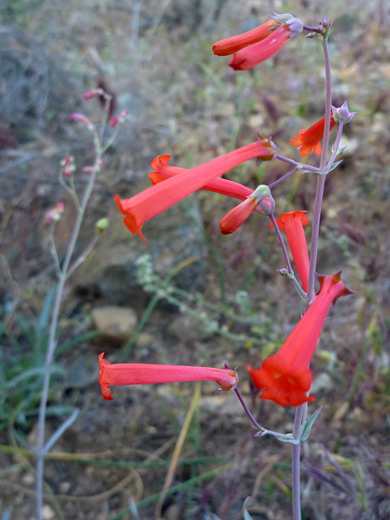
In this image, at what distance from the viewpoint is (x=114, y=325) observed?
10.6ft

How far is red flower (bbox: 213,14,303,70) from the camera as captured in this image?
1065mm

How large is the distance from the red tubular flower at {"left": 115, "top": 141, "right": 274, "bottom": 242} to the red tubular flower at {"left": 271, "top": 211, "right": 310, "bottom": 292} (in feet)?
0.82

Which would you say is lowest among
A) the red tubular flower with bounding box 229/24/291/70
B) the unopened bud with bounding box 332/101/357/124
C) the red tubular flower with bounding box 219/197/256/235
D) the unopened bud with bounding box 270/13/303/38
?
the red tubular flower with bounding box 219/197/256/235

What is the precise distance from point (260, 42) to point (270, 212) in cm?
41

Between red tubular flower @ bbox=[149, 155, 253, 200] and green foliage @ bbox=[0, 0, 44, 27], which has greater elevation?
red tubular flower @ bbox=[149, 155, 253, 200]

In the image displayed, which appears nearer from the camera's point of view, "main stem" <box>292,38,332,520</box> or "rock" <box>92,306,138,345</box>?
"main stem" <box>292,38,332,520</box>

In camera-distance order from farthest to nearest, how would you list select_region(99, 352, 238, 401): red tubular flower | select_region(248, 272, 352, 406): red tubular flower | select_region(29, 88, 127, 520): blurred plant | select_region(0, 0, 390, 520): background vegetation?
select_region(0, 0, 390, 520): background vegetation < select_region(29, 88, 127, 520): blurred plant < select_region(99, 352, 238, 401): red tubular flower < select_region(248, 272, 352, 406): red tubular flower

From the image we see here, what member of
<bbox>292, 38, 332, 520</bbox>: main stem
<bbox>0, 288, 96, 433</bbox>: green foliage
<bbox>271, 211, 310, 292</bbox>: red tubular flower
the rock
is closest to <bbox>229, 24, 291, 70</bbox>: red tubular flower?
<bbox>292, 38, 332, 520</bbox>: main stem

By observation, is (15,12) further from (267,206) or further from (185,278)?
(267,206)

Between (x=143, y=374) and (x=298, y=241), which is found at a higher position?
(x=298, y=241)

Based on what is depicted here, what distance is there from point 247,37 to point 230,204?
2709mm

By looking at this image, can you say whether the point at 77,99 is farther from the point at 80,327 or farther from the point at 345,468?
the point at 345,468

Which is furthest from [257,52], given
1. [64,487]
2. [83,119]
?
[64,487]

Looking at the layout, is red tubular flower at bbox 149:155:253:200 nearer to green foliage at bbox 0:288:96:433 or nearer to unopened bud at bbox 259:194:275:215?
unopened bud at bbox 259:194:275:215
